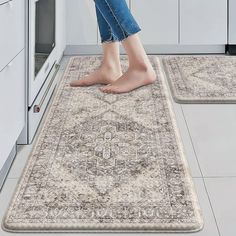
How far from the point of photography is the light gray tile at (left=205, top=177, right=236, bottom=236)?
126 cm

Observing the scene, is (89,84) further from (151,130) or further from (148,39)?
(148,39)

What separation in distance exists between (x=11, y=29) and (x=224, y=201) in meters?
0.82

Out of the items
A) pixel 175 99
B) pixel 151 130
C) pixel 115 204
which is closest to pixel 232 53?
pixel 175 99

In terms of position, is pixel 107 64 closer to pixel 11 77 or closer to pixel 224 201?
pixel 11 77

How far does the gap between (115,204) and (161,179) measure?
8.2 inches

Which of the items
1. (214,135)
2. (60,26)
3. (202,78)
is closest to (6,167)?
(214,135)

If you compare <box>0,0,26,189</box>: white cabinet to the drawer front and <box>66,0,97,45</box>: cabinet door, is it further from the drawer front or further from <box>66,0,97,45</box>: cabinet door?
<box>66,0,97,45</box>: cabinet door

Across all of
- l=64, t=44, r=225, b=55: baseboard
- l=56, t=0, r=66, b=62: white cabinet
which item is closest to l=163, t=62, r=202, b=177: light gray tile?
l=56, t=0, r=66, b=62: white cabinet

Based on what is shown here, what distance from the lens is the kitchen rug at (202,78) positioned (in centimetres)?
230

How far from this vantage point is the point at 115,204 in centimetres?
134

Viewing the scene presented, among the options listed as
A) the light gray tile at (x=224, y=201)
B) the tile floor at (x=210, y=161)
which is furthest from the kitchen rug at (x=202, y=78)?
the light gray tile at (x=224, y=201)

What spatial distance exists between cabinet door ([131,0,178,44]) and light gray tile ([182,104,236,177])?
1329 mm

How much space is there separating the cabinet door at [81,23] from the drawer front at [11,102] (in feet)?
5.62

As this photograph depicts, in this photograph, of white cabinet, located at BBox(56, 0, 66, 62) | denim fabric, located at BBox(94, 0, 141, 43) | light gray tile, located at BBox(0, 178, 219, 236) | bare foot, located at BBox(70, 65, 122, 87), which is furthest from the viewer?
white cabinet, located at BBox(56, 0, 66, 62)
